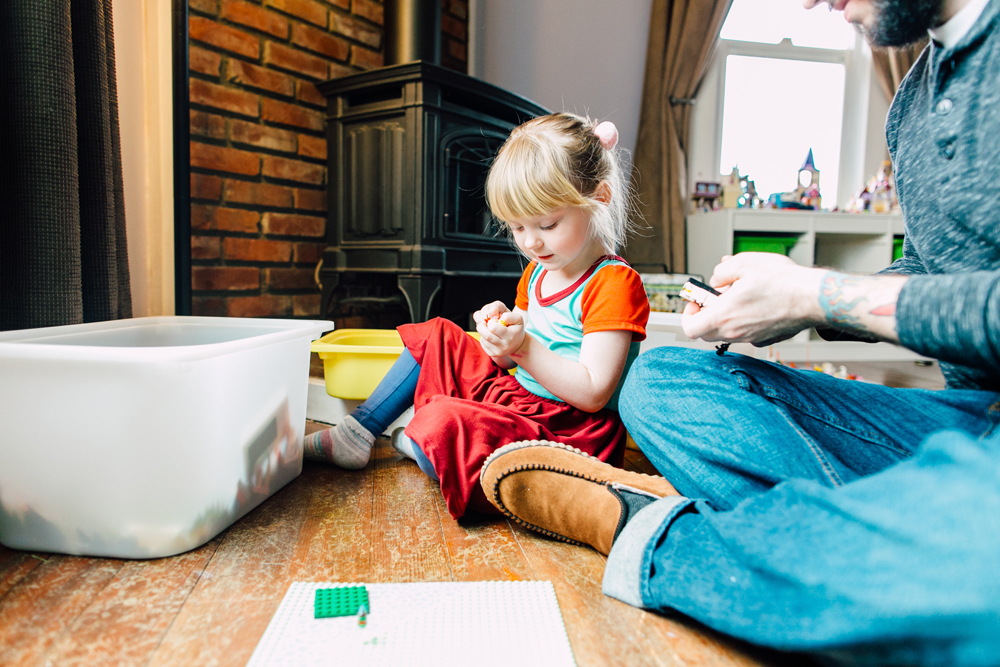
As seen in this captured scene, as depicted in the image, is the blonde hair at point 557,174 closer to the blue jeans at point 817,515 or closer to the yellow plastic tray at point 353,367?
the blue jeans at point 817,515

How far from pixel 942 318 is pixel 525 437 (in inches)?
21.7

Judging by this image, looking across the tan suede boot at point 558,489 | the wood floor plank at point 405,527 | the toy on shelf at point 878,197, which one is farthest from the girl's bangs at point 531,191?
the toy on shelf at point 878,197

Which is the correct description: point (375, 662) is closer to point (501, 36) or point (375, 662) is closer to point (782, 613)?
point (782, 613)

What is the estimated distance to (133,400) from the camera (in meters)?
0.66

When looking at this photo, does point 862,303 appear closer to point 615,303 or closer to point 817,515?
point 817,515

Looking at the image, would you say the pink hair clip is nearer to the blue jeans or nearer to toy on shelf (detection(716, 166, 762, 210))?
the blue jeans

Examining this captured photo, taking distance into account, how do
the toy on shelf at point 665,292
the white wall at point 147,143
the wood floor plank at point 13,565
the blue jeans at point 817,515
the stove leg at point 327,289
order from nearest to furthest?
the blue jeans at point 817,515, the wood floor plank at point 13,565, the white wall at point 147,143, the stove leg at point 327,289, the toy on shelf at point 665,292

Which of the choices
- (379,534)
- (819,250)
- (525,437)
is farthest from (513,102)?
(819,250)

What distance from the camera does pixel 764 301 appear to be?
60 cm

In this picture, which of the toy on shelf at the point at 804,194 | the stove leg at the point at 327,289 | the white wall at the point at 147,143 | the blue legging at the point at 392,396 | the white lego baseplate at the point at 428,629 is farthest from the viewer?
the toy on shelf at the point at 804,194

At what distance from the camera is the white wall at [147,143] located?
53.7 inches

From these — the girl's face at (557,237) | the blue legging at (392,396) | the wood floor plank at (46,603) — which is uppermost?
the girl's face at (557,237)

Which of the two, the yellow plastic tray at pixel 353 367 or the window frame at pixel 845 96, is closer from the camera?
the yellow plastic tray at pixel 353 367

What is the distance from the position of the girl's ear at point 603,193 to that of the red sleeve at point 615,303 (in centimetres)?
11
